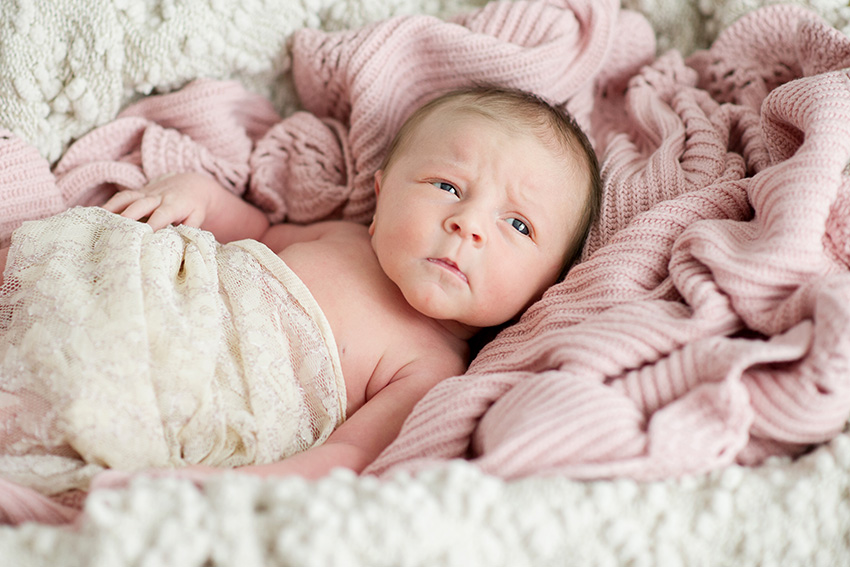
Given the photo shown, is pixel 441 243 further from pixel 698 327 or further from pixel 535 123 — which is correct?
pixel 698 327

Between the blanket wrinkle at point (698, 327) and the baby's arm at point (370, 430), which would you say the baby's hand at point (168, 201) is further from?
the blanket wrinkle at point (698, 327)

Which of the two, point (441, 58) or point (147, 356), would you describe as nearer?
point (147, 356)

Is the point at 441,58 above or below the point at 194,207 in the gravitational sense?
above

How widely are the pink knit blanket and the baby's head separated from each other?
6 cm

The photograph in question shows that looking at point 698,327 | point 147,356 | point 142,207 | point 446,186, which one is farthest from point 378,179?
point 698,327

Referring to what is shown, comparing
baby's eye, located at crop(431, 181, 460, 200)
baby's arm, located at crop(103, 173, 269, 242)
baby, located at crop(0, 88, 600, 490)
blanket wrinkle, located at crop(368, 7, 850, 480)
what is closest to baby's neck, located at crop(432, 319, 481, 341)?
baby, located at crop(0, 88, 600, 490)

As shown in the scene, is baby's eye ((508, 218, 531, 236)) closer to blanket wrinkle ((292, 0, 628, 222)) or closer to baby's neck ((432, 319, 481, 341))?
baby's neck ((432, 319, 481, 341))

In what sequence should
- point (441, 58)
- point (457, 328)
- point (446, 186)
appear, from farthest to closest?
point (441, 58) → point (457, 328) → point (446, 186)

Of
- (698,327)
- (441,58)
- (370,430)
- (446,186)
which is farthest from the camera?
(441,58)

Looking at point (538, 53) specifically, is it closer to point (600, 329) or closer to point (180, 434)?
point (600, 329)

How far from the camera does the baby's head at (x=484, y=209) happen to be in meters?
1.10

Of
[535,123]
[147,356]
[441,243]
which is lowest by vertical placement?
[147,356]

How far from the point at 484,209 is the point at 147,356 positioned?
54 cm

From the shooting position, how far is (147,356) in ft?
3.03
